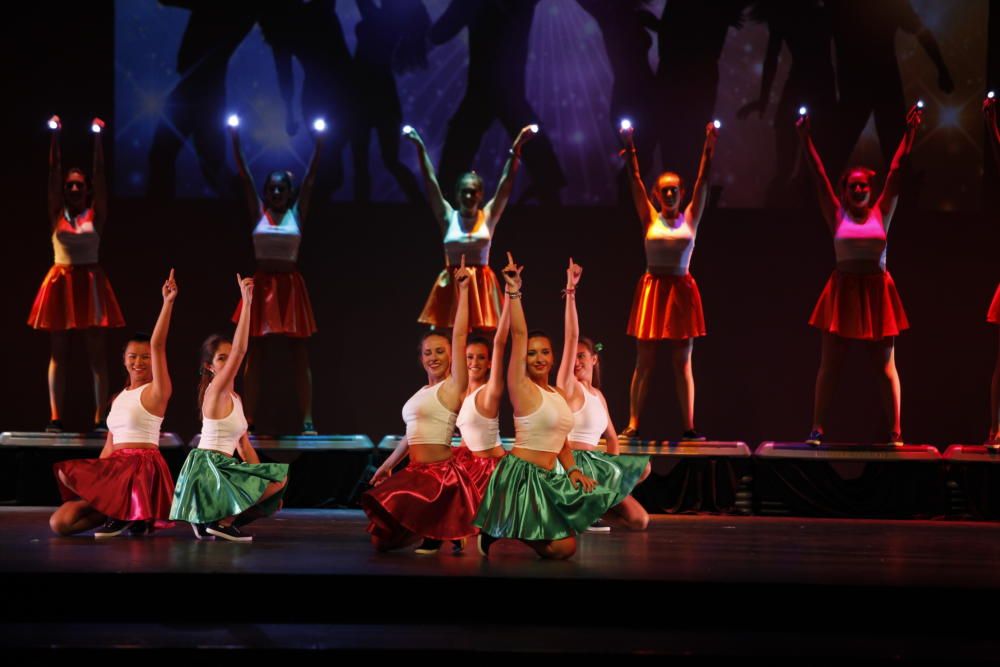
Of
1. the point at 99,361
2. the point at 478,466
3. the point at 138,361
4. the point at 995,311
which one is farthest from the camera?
the point at 99,361

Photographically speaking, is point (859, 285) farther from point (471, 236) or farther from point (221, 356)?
point (221, 356)

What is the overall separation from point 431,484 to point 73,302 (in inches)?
122

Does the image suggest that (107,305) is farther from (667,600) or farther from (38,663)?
(667,600)

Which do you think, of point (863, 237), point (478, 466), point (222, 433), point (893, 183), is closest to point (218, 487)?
point (222, 433)

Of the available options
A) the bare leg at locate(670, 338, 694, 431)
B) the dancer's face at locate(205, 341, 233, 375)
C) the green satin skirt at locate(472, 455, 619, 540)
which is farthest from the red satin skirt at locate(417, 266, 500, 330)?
the green satin skirt at locate(472, 455, 619, 540)

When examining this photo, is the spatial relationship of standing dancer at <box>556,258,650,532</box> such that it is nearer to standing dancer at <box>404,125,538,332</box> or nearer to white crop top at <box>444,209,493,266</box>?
standing dancer at <box>404,125,538,332</box>

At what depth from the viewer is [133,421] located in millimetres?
4789

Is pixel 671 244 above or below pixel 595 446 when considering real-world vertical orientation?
above

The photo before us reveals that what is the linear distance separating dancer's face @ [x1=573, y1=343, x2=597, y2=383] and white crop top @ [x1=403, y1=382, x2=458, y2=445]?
3.81 feet

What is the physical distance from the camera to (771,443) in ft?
20.4

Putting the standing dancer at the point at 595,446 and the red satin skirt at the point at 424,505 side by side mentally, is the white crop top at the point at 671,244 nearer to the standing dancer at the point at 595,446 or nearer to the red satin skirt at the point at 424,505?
the standing dancer at the point at 595,446

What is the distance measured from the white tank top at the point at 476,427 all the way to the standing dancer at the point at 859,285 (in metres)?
2.38

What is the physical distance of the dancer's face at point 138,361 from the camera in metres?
4.88

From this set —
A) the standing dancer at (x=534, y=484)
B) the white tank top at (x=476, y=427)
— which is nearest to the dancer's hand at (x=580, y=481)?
the standing dancer at (x=534, y=484)
